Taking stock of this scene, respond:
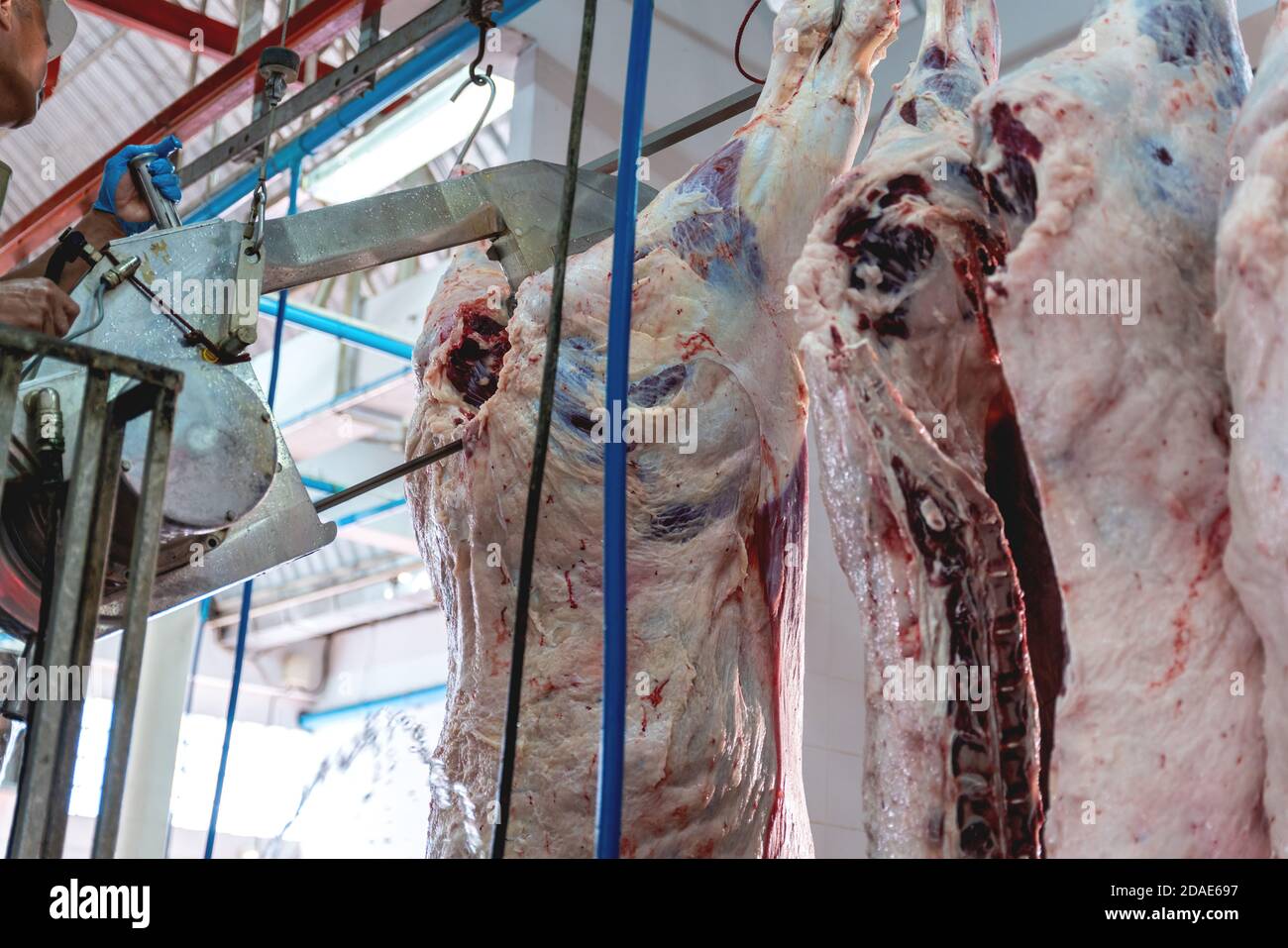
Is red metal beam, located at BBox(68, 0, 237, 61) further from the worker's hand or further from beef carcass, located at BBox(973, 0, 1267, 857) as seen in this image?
beef carcass, located at BBox(973, 0, 1267, 857)

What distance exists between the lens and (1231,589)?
5.53 feet

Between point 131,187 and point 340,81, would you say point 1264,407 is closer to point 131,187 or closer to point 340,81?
point 131,187

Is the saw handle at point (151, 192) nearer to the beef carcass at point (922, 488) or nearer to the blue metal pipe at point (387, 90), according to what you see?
the beef carcass at point (922, 488)

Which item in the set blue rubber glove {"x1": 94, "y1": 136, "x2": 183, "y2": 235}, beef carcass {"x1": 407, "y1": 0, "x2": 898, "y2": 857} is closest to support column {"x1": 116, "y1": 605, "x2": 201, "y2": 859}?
blue rubber glove {"x1": 94, "y1": 136, "x2": 183, "y2": 235}

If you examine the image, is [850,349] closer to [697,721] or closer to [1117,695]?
[1117,695]

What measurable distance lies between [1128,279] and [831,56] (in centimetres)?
116

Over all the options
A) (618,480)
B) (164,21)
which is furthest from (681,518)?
(164,21)

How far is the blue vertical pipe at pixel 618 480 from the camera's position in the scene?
167 centimetres

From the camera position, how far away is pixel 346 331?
543 cm

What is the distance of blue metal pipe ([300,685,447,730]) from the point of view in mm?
13041

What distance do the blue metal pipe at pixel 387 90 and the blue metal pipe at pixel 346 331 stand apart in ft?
1.76

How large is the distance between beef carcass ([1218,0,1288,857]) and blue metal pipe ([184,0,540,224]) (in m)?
2.86

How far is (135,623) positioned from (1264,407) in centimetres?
118
